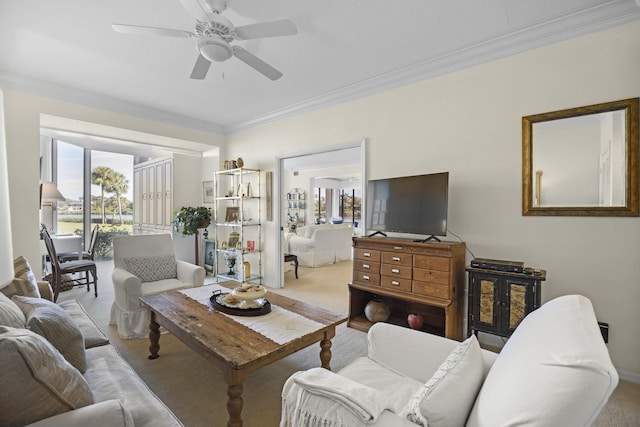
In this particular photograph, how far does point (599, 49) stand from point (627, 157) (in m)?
0.87

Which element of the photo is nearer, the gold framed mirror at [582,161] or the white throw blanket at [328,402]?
the white throw blanket at [328,402]

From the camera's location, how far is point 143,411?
46.6 inches

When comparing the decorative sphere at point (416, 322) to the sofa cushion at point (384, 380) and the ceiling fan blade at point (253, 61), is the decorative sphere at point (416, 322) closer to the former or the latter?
the sofa cushion at point (384, 380)

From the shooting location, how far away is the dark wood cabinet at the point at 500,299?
2.37m

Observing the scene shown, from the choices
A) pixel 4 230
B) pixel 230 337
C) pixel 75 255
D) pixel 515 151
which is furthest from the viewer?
pixel 75 255

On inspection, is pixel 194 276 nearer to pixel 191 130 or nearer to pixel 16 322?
pixel 16 322

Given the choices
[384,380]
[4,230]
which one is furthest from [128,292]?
[4,230]

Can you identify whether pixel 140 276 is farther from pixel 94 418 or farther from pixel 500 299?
pixel 500 299

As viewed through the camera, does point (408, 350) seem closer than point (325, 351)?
Yes

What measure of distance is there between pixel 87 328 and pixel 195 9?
6.99ft

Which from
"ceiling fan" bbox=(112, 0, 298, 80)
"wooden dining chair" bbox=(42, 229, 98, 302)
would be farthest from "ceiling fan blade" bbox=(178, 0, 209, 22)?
"wooden dining chair" bbox=(42, 229, 98, 302)

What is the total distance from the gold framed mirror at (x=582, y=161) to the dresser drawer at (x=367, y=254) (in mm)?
1370

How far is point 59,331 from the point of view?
1446 mm

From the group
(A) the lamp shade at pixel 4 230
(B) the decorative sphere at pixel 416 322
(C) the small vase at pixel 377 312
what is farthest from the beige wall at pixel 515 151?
(A) the lamp shade at pixel 4 230
